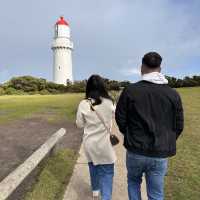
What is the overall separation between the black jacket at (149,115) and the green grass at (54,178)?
7.09 ft

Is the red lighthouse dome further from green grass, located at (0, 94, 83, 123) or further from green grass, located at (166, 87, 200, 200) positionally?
green grass, located at (166, 87, 200, 200)

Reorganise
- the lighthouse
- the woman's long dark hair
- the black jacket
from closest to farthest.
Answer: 1. the black jacket
2. the woman's long dark hair
3. the lighthouse

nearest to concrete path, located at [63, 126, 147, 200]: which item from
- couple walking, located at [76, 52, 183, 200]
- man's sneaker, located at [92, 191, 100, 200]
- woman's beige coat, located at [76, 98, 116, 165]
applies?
man's sneaker, located at [92, 191, 100, 200]

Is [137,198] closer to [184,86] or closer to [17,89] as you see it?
[184,86]

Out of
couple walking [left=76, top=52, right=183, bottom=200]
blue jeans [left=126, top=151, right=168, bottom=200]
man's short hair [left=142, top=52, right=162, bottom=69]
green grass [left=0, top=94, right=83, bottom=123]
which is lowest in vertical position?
green grass [left=0, top=94, right=83, bottom=123]

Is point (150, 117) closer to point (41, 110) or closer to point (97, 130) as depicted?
point (97, 130)

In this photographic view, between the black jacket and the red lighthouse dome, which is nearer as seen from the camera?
the black jacket

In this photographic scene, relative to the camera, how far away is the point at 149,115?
3584 millimetres

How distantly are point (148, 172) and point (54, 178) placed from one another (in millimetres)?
2754

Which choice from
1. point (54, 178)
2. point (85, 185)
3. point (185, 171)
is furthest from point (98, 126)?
point (185, 171)

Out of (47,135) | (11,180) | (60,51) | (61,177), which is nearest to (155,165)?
(11,180)

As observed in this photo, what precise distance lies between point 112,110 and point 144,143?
3.50 ft

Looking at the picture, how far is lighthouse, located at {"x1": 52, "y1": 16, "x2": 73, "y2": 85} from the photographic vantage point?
199 ft

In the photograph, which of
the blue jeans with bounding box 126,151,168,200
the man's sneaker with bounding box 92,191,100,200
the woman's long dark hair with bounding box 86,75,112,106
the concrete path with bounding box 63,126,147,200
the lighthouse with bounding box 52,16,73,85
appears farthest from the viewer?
the lighthouse with bounding box 52,16,73,85
